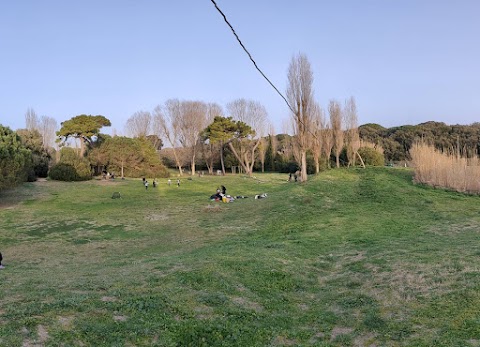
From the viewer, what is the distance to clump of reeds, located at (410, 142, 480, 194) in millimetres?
16234

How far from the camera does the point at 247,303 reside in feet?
18.2

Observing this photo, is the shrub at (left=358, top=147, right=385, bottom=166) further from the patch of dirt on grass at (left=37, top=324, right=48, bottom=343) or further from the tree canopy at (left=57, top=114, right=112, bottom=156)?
the patch of dirt on grass at (left=37, top=324, right=48, bottom=343)

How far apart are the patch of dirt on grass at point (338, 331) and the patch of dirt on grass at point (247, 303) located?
105cm

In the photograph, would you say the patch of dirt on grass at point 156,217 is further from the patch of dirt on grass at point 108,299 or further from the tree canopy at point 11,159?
the patch of dirt on grass at point 108,299

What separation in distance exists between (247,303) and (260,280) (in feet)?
3.23

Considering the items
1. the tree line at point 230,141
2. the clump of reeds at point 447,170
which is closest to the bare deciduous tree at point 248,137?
the tree line at point 230,141

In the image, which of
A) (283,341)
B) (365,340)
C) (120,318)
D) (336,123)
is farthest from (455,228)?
(336,123)

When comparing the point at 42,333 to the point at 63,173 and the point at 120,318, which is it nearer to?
the point at 120,318

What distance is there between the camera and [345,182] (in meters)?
21.0

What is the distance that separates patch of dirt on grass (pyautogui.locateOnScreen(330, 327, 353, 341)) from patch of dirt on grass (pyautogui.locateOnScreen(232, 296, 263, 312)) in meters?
1.05

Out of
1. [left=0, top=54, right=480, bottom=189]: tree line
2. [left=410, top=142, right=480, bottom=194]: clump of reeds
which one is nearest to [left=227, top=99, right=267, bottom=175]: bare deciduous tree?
[left=0, top=54, right=480, bottom=189]: tree line

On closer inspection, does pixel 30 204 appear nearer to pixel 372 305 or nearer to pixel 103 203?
pixel 103 203

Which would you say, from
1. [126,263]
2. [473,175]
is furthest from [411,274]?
[473,175]

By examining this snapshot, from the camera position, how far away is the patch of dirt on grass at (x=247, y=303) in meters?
5.39
